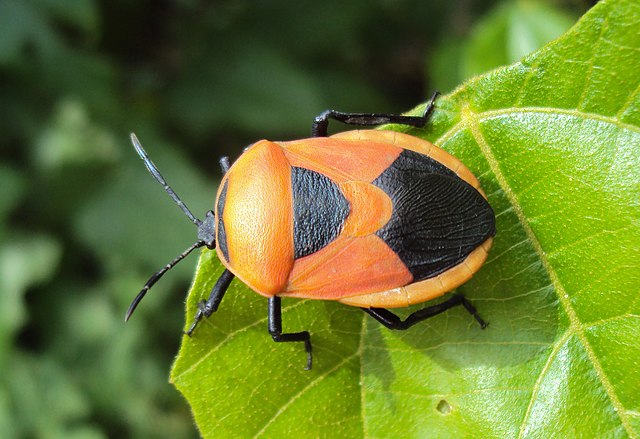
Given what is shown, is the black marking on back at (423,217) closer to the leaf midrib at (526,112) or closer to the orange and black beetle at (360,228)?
the orange and black beetle at (360,228)

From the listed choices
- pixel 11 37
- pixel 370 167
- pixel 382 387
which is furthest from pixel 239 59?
pixel 382 387

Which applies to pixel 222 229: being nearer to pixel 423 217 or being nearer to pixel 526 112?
pixel 423 217

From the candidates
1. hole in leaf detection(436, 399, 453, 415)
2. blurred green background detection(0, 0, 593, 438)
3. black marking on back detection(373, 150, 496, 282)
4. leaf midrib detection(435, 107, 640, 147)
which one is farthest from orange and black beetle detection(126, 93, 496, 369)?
blurred green background detection(0, 0, 593, 438)

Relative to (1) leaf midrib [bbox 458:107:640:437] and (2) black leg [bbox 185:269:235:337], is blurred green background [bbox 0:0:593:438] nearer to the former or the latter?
(1) leaf midrib [bbox 458:107:640:437]

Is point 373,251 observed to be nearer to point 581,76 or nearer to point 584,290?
point 584,290

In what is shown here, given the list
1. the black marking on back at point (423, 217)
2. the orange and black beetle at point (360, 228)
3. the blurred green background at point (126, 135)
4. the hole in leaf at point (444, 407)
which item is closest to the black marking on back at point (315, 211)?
the orange and black beetle at point (360, 228)

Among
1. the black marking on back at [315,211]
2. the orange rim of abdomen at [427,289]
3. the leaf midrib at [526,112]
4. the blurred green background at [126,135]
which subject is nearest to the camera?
the leaf midrib at [526,112]

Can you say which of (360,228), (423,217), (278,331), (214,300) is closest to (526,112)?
(423,217)
